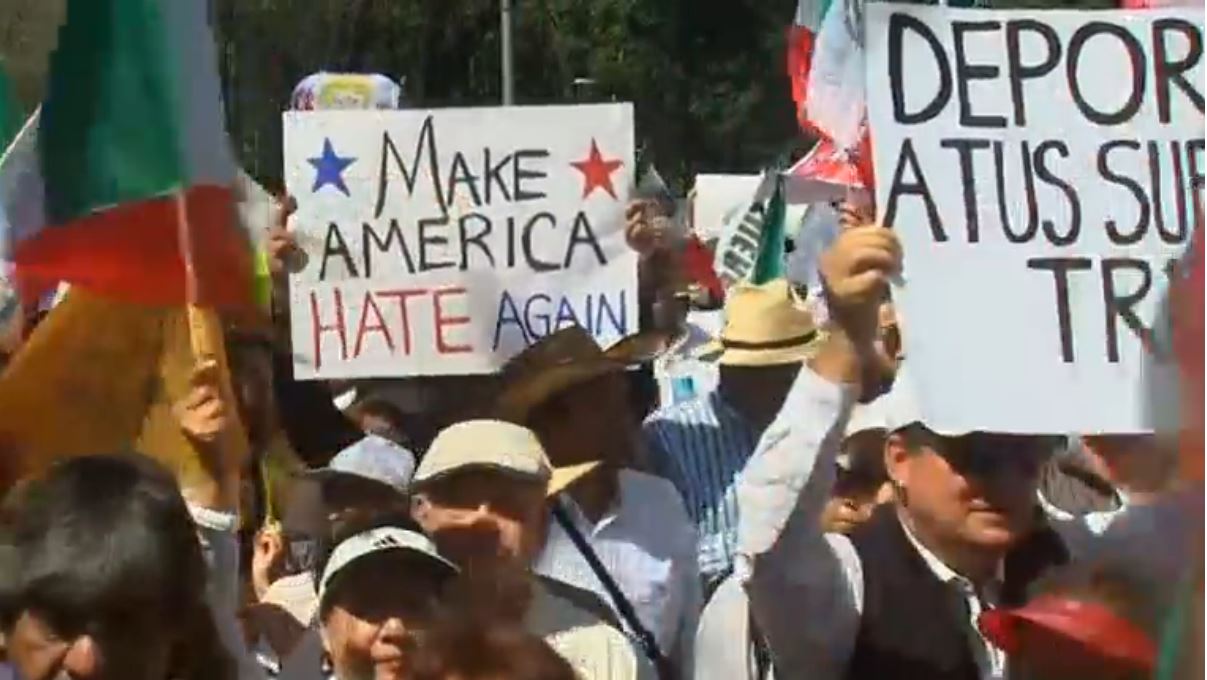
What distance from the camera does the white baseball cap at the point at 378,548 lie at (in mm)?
3629

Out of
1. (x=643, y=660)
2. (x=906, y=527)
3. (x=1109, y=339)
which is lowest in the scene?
(x=643, y=660)

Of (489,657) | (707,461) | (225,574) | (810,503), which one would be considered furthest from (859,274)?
(707,461)

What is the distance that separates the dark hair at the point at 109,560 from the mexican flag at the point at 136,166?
3.99 ft

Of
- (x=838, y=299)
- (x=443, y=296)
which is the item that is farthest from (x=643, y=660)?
(x=443, y=296)

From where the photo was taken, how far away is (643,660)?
3.98 meters

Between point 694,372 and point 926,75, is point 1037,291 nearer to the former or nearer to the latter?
point 926,75

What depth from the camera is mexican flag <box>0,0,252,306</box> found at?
14.5 feet

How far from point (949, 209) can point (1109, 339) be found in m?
0.27

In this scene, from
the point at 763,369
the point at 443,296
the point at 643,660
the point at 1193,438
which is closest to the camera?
the point at 1193,438

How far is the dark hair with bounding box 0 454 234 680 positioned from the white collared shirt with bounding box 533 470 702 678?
1.08 metres

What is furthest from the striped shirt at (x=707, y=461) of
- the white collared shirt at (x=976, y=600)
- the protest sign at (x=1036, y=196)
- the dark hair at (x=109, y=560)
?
the dark hair at (x=109, y=560)

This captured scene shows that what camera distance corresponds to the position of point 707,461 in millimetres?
5383

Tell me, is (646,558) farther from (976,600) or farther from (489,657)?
(489,657)

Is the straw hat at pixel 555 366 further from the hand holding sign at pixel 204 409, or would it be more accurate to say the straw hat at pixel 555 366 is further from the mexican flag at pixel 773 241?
the mexican flag at pixel 773 241
